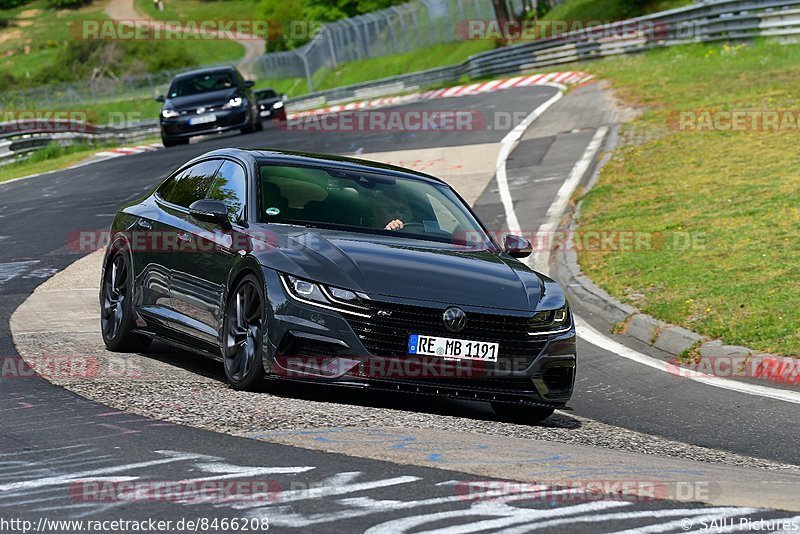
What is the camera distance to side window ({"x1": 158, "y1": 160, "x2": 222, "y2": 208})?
10.1 metres

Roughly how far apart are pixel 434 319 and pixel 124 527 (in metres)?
3.29

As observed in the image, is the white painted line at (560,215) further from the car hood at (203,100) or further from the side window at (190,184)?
the car hood at (203,100)

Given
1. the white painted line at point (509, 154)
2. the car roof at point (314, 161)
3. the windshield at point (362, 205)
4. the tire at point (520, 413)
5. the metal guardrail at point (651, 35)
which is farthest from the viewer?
the metal guardrail at point (651, 35)

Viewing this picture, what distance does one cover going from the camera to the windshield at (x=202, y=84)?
110 ft

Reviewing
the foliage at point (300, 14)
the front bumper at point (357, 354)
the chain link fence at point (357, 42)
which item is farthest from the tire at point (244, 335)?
the foliage at point (300, 14)

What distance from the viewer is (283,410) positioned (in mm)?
7695

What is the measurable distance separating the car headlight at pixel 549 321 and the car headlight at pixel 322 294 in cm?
112

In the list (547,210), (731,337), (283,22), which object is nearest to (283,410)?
(731,337)

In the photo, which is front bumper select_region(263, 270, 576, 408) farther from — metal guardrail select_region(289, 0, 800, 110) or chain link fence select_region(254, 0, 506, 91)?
chain link fence select_region(254, 0, 506, 91)

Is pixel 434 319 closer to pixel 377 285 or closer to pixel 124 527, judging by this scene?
pixel 377 285

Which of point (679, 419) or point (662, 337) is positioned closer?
point (679, 419)

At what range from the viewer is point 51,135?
3675 centimetres

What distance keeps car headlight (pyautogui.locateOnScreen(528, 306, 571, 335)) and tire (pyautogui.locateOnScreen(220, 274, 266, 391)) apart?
1.64 m

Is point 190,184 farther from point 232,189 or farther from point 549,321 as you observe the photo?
point 549,321
